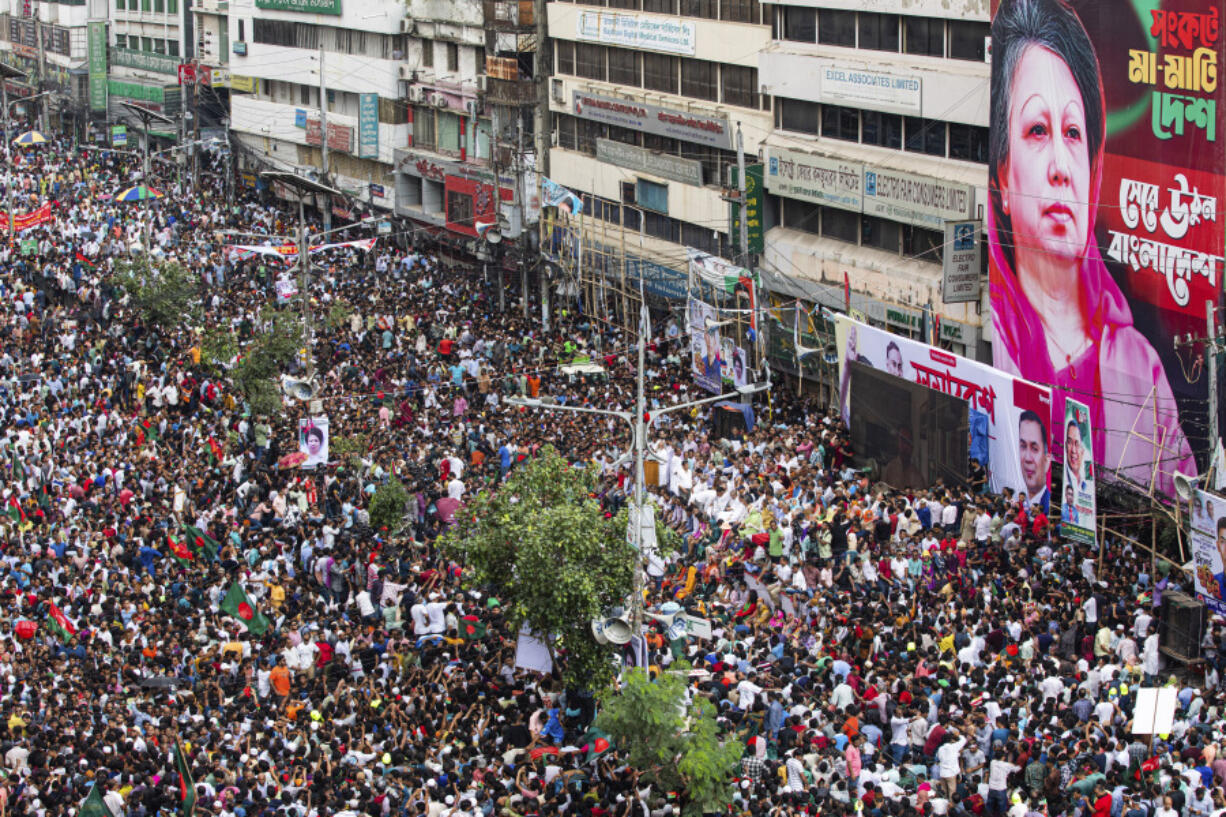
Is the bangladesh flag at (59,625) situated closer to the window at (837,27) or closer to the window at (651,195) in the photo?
the window at (837,27)

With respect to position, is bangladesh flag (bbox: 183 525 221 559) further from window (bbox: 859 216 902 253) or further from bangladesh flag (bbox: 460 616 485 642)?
window (bbox: 859 216 902 253)

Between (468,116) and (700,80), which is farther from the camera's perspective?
(468,116)

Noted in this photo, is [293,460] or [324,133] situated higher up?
[324,133]

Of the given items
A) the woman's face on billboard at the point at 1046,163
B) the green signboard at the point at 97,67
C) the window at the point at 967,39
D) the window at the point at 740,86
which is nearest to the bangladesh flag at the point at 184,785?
the woman's face on billboard at the point at 1046,163

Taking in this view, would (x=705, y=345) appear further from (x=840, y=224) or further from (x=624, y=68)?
(x=624, y=68)

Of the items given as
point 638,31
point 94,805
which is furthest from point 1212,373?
point 638,31
